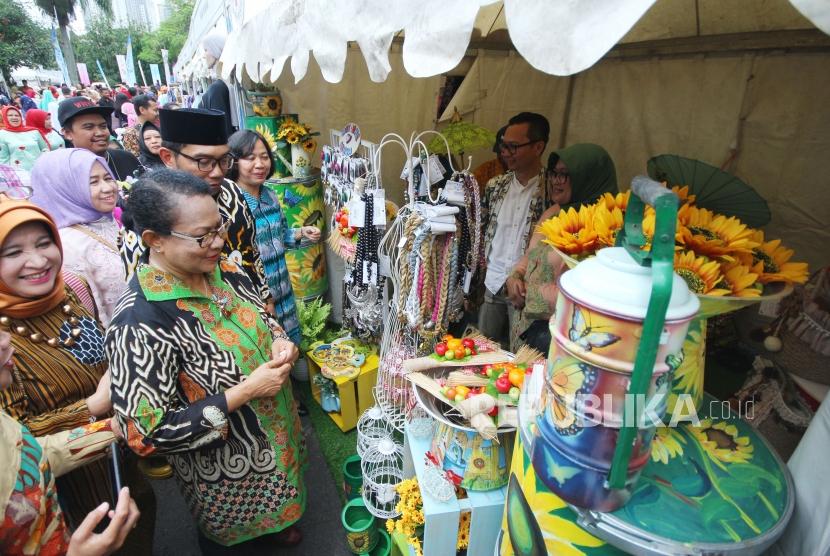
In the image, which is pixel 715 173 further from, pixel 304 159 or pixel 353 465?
pixel 304 159

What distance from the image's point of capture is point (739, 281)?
0.94 meters

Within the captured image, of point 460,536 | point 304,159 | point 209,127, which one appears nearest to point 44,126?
point 304,159

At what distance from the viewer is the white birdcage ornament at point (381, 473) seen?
2191mm

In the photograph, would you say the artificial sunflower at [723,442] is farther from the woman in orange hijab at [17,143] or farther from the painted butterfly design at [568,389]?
the woman in orange hijab at [17,143]

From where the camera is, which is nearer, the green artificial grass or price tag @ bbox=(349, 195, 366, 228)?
price tag @ bbox=(349, 195, 366, 228)

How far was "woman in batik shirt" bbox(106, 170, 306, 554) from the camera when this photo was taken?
1.49m

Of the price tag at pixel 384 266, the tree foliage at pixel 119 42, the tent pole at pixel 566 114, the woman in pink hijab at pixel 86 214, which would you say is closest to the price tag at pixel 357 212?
the price tag at pixel 384 266

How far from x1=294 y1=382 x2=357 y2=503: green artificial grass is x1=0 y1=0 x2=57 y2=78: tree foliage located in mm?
36920

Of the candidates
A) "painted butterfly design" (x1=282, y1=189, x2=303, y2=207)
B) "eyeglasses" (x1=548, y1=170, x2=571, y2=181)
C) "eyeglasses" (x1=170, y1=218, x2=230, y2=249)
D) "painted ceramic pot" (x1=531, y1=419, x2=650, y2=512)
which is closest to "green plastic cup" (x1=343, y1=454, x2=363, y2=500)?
"eyeglasses" (x1=170, y1=218, x2=230, y2=249)

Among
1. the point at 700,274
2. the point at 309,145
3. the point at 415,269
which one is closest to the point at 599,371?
the point at 700,274

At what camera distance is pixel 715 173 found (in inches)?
46.0

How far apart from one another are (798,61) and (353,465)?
349 centimetres

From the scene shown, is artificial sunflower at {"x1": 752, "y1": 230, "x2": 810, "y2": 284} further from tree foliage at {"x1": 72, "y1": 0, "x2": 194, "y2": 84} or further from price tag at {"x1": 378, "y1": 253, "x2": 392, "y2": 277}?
tree foliage at {"x1": 72, "y1": 0, "x2": 194, "y2": 84}

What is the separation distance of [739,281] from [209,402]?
1.74m
